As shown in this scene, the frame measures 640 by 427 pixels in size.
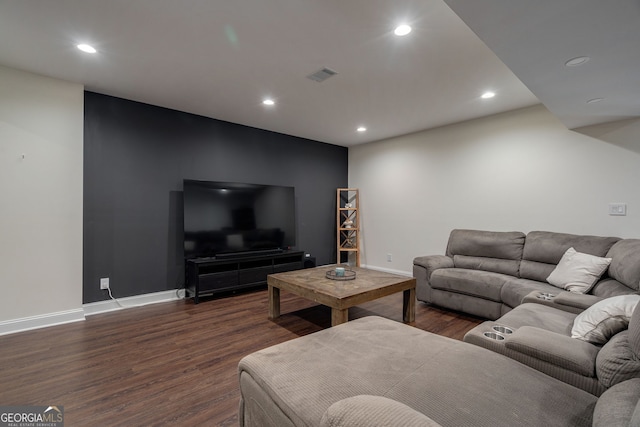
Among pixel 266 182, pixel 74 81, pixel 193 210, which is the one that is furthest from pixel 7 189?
pixel 266 182

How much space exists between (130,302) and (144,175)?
1.61m

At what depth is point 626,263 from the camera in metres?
2.43

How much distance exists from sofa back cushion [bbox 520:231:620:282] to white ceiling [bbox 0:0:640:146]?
130 cm

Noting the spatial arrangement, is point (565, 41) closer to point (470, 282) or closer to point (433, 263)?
point (470, 282)

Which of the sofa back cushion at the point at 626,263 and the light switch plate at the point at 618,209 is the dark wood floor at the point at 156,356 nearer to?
the sofa back cushion at the point at 626,263

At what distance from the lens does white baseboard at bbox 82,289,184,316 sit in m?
3.32

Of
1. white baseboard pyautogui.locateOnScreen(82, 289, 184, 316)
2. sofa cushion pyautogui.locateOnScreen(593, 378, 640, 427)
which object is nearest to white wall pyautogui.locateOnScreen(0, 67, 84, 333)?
white baseboard pyautogui.locateOnScreen(82, 289, 184, 316)

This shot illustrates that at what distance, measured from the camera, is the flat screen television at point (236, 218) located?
3.86 metres

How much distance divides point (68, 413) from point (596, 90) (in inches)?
168

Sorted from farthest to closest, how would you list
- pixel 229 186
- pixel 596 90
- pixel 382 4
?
pixel 229 186 < pixel 596 90 < pixel 382 4

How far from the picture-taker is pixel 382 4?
188cm

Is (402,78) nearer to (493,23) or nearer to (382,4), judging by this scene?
(382,4)

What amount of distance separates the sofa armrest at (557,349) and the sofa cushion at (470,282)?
1665 millimetres

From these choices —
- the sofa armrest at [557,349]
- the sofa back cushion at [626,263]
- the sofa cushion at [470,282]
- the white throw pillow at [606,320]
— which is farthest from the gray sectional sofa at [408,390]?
the sofa cushion at [470,282]
